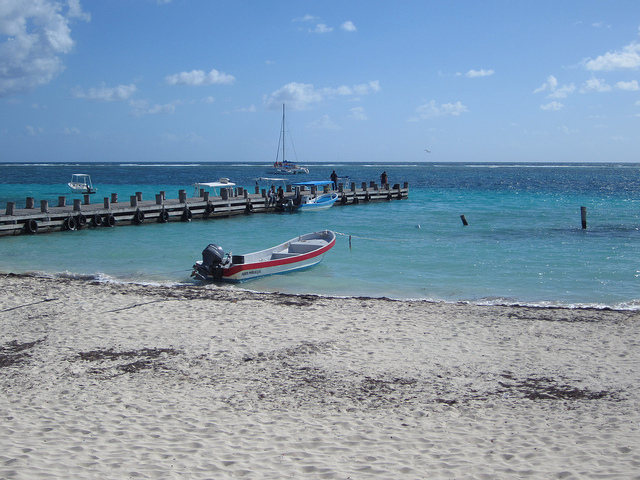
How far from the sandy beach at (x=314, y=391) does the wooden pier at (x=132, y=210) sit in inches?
530

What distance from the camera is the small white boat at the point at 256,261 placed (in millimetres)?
15578

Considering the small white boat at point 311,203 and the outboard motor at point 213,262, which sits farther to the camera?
the small white boat at point 311,203

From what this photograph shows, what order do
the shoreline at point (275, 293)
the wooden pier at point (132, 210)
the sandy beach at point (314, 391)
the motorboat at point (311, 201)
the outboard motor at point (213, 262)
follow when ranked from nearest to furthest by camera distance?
the sandy beach at point (314, 391), the shoreline at point (275, 293), the outboard motor at point (213, 262), the wooden pier at point (132, 210), the motorboat at point (311, 201)

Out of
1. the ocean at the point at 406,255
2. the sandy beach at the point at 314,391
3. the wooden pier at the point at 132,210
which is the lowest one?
the sandy beach at the point at 314,391

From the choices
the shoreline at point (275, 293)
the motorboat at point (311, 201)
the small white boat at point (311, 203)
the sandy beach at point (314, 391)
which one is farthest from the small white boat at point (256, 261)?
the small white boat at point (311, 203)

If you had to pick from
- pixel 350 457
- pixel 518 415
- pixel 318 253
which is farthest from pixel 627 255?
pixel 350 457

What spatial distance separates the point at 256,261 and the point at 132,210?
46.7 ft

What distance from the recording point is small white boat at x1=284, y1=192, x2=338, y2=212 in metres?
36.0

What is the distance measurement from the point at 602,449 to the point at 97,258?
17366mm

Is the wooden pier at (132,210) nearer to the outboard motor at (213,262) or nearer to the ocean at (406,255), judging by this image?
the ocean at (406,255)

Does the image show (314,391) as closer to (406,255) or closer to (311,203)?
(406,255)

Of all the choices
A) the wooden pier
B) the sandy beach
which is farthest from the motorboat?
the sandy beach

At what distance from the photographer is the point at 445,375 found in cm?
821

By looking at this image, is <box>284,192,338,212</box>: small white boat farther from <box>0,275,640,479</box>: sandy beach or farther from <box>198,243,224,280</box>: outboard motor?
<box>0,275,640,479</box>: sandy beach
